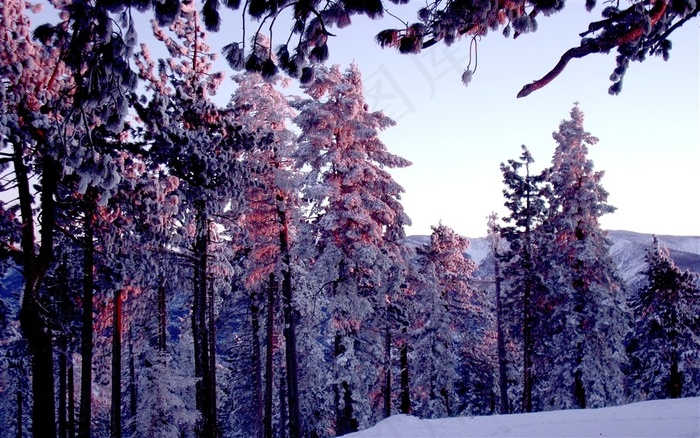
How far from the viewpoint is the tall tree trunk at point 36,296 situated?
9211mm

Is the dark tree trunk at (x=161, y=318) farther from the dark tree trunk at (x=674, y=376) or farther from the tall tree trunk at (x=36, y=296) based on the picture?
the dark tree trunk at (x=674, y=376)

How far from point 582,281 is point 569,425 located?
17.4m

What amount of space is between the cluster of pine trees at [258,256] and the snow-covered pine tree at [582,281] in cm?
10

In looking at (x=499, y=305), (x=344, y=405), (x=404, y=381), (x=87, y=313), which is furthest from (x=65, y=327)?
(x=499, y=305)

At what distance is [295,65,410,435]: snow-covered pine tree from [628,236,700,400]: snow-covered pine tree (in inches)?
675

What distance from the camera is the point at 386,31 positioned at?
18.0 ft

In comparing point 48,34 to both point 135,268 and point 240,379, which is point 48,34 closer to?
point 135,268

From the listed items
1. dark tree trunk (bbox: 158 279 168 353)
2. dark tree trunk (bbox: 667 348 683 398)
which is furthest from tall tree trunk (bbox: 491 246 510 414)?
dark tree trunk (bbox: 158 279 168 353)

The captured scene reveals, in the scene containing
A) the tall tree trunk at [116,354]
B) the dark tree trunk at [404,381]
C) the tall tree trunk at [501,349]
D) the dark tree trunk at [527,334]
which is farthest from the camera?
the dark tree trunk at [404,381]

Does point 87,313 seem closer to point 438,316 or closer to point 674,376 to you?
point 438,316

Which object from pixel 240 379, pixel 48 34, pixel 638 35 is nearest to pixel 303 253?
pixel 48 34

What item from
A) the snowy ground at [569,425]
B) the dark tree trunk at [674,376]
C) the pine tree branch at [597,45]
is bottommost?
the dark tree trunk at [674,376]

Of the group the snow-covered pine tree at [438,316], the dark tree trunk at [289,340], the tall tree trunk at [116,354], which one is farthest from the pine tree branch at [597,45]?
the snow-covered pine tree at [438,316]

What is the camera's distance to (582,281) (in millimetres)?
23203
